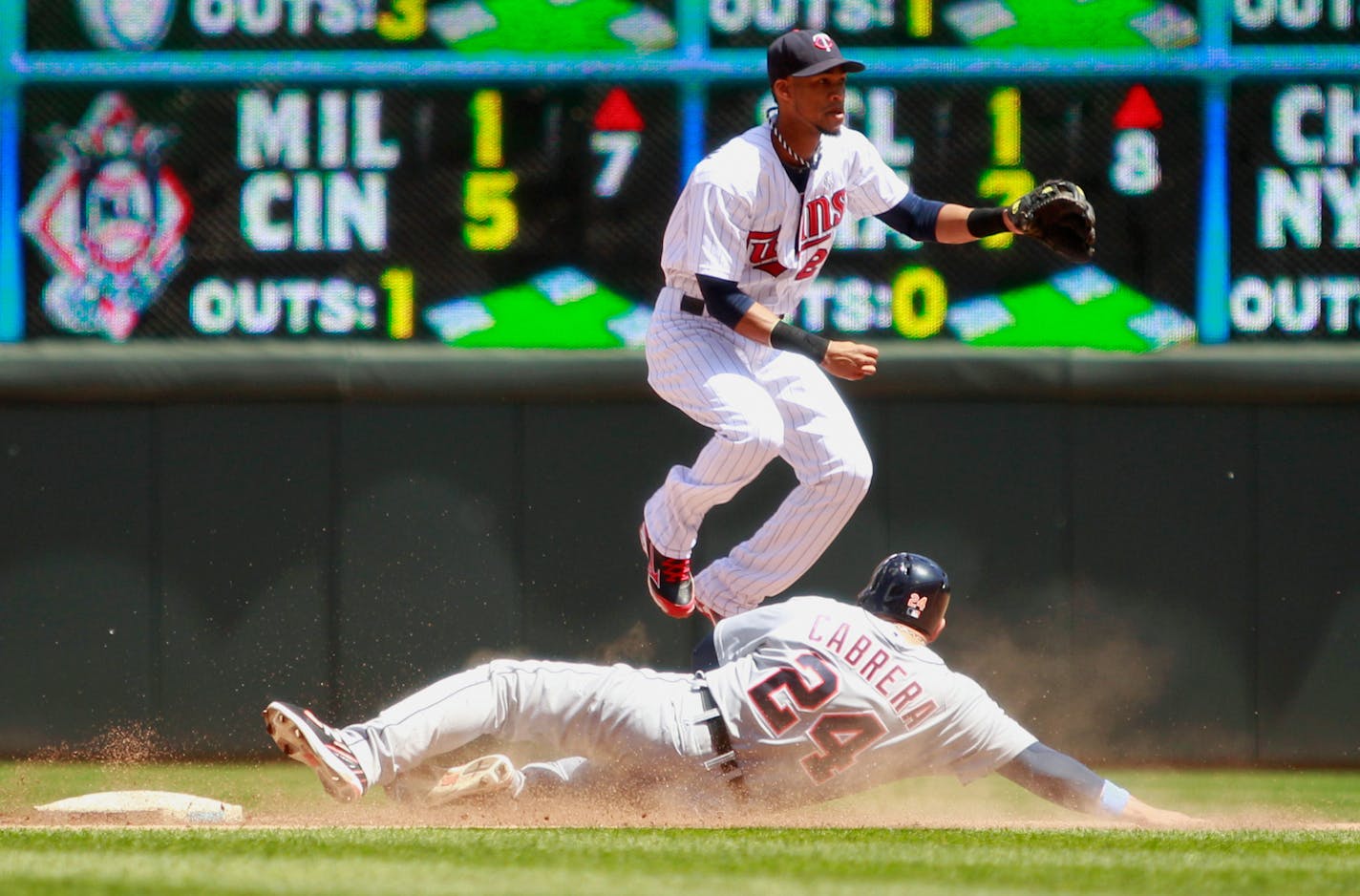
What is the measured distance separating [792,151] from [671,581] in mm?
1227

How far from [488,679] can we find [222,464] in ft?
8.88

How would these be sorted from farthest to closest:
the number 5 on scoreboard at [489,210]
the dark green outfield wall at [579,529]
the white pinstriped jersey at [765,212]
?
the number 5 on scoreboard at [489,210] < the dark green outfield wall at [579,529] < the white pinstriped jersey at [765,212]

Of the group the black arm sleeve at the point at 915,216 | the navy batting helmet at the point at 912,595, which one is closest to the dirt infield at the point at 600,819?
the navy batting helmet at the point at 912,595

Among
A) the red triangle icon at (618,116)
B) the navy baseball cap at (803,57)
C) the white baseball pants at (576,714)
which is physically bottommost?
the white baseball pants at (576,714)

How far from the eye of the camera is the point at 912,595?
4938mm

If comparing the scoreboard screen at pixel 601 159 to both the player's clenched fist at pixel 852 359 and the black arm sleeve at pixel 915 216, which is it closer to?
the black arm sleeve at pixel 915 216

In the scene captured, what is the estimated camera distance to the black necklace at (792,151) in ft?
17.4

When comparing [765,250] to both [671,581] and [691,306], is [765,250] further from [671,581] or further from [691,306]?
[671,581]

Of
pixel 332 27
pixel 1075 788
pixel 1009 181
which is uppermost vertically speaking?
pixel 332 27

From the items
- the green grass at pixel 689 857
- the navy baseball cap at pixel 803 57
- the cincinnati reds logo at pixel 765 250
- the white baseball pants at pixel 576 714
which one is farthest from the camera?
the cincinnati reds logo at pixel 765 250

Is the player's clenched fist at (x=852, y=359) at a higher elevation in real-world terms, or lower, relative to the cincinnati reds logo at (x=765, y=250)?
lower

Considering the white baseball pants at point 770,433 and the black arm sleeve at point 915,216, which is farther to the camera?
the black arm sleeve at point 915,216

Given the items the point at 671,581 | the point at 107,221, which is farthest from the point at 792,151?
the point at 107,221

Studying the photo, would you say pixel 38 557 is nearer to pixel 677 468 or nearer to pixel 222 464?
pixel 222 464
